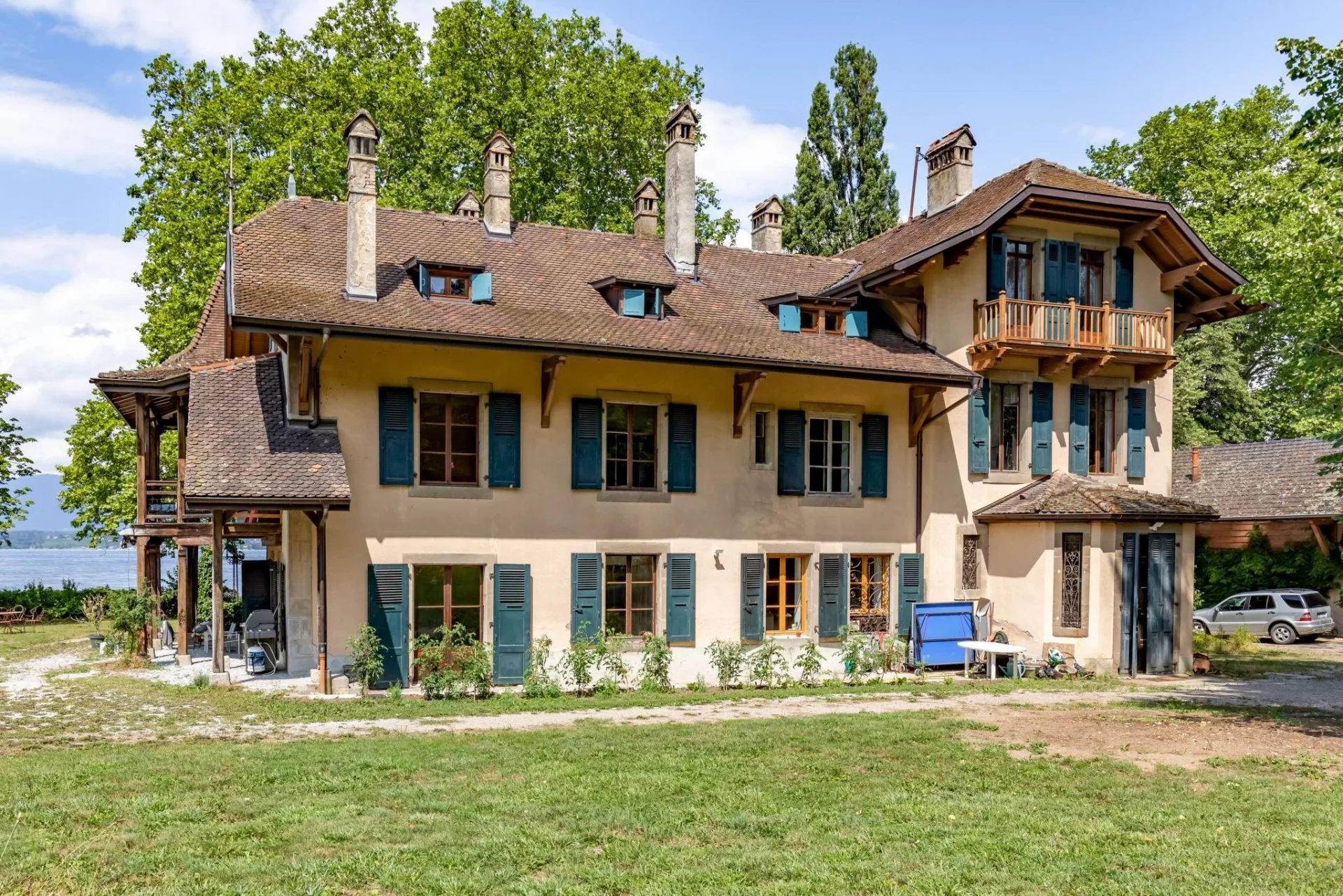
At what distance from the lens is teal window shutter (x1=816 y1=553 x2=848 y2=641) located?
19.8 metres

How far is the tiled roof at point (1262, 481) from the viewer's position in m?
30.2

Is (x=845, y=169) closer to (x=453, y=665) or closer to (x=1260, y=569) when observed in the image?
(x=1260, y=569)

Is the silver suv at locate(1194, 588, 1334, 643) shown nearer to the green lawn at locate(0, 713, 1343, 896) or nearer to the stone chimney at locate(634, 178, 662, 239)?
the stone chimney at locate(634, 178, 662, 239)

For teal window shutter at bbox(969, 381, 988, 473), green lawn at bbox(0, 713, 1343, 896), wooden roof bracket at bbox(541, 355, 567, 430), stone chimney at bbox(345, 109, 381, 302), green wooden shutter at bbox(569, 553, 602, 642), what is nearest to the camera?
green lawn at bbox(0, 713, 1343, 896)

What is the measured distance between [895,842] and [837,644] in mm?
11773

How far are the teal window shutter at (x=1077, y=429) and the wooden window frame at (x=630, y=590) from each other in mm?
8537

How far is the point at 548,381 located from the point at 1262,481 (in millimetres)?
23014

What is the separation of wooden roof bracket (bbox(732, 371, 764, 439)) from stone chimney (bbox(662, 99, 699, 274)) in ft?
11.6

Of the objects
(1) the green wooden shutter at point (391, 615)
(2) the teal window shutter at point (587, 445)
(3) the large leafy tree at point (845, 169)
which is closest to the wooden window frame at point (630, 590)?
(2) the teal window shutter at point (587, 445)

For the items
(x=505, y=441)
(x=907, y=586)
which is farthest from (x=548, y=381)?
(x=907, y=586)

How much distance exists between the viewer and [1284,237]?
15.6 meters

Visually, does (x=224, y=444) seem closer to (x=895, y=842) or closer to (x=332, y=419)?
(x=332, y=419)

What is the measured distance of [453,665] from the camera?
17.0m

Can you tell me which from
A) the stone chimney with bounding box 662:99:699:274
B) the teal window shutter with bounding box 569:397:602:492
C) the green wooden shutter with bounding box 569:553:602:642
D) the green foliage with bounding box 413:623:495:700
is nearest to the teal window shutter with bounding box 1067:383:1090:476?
the stone chimney with bounding box 662:99:699:274
